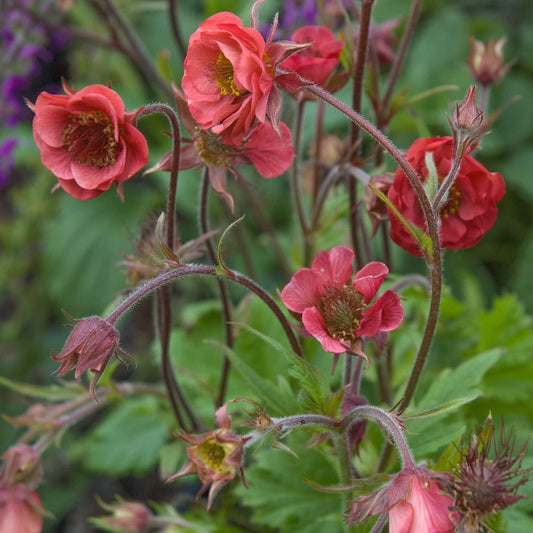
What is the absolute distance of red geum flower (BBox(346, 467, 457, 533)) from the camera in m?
0.62

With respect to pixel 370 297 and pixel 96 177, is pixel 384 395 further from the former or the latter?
pixel 96 177

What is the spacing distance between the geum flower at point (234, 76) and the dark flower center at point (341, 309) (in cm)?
24

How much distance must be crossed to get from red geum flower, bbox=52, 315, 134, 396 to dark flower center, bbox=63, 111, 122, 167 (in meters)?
0.21

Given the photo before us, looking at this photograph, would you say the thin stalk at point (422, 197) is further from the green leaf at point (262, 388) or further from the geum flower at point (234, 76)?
the green leaf at point (262, 388)

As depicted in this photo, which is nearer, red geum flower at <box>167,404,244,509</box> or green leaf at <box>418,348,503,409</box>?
red geum flower at <box>167,404,244,509</box>

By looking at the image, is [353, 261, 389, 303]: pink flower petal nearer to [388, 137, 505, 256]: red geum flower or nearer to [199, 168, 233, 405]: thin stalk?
[388, 137, 505, 256]: red geum flower

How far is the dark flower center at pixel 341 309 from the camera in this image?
0.81m

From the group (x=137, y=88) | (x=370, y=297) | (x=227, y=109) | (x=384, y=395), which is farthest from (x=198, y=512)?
(x=137, y=88)

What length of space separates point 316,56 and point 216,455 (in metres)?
0.60

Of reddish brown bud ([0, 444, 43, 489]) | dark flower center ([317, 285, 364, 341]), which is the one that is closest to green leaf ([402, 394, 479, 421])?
dark flower center ([317, 285, 364, 341])

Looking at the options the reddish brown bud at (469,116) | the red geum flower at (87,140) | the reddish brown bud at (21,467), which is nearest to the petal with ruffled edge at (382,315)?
the reddish brown bud at (469,116)

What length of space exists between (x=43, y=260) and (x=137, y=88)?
0.79 meters

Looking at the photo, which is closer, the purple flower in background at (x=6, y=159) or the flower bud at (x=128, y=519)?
the flower bud at (x=128, y=519)

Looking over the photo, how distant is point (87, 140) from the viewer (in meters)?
0.83
